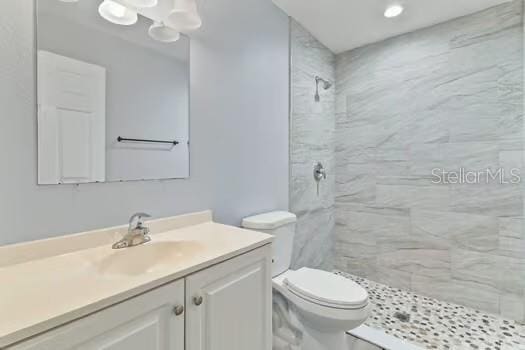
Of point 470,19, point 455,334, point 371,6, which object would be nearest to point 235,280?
point 455,334

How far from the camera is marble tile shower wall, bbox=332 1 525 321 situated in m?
1.97

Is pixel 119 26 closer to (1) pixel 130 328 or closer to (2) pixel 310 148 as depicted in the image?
(1) pixel 130 328

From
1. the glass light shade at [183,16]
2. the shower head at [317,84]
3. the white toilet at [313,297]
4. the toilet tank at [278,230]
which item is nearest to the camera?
the glass light shade at [183,16]

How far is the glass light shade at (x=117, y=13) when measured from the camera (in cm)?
113

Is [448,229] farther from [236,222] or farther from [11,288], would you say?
[11,288]

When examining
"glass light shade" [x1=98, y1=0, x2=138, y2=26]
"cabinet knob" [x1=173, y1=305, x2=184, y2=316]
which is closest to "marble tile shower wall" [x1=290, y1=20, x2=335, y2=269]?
"glass light shade" [x1=98, y1=0, x2=138, y2=26]

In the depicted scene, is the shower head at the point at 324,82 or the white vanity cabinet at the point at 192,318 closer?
the white vanity cabinet at the point at 192,318

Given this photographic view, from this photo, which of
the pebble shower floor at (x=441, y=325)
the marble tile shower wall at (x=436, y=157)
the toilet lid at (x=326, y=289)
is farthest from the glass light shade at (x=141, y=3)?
the pebble shower floor at (x=441, y=325)

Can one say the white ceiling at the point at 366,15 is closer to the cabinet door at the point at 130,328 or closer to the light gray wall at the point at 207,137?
the light gray wall at the point at 207,137

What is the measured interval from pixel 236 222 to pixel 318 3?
1.69m

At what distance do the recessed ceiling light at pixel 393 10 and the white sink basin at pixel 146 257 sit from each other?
2148mm

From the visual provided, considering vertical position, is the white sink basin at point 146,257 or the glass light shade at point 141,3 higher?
the glass light shade at point 141,3

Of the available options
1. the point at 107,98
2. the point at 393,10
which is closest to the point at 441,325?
the point at 393,10

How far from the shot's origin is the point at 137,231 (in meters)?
1.13
